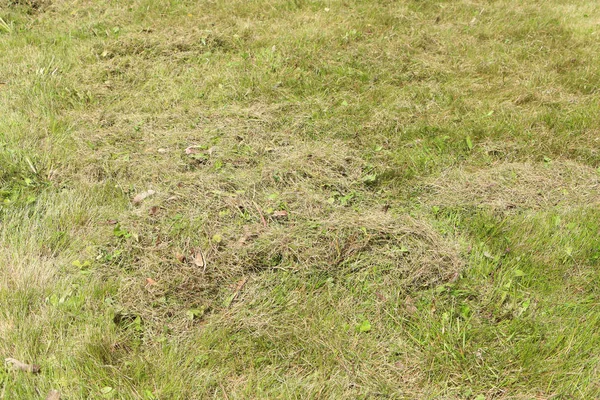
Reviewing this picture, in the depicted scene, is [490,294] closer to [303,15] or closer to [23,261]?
[23,261]

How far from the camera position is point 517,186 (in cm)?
339

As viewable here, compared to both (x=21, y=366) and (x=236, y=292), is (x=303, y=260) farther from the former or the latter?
(x=21, y=366)

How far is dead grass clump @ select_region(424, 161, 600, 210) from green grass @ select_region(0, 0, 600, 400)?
2 centimetres

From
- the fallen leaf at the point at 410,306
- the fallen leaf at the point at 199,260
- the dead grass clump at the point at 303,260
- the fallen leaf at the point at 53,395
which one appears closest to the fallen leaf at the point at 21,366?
the fallen leaf at the point at 53,395

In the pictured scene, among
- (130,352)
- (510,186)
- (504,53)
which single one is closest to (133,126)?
(130,352)

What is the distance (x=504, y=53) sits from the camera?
515 centimetres

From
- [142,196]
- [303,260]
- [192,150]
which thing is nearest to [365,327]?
[303,260]

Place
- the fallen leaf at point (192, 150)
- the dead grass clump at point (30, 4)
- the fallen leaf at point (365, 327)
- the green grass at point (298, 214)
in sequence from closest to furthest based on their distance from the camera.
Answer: the green grass at point (298, 214)
the fallen leaf at point (365, 327)
the fallen leaf at point (192, 150)
the dead grass clump at point (30, 4)

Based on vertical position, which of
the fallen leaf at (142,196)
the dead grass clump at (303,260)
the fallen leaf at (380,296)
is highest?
the fallen leaf at (142,196)

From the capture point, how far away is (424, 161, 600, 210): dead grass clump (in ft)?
10.6

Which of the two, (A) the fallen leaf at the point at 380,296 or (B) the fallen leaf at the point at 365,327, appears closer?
(B) the fallen leaf at the point at 365,327

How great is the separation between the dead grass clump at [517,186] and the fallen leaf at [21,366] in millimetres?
2381

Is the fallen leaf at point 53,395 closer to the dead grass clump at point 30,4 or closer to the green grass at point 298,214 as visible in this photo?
the green grass at point 298,214

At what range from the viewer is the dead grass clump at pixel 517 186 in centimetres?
324
